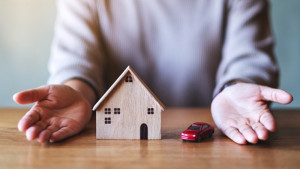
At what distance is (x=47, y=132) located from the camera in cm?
90

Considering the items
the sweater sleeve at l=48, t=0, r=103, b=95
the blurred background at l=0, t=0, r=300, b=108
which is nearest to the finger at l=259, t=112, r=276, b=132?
the sweater sleeve at l=48, t=0, r=103, b=95

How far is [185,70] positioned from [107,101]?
0.83m

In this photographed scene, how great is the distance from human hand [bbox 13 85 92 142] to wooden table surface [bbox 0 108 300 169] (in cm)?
3

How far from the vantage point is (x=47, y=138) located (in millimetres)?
891

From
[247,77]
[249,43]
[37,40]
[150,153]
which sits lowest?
[150,153]

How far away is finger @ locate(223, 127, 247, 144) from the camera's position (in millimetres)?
905

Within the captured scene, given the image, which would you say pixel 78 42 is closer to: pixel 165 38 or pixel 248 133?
pixel 165 38

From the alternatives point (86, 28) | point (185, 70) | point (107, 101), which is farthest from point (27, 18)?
point (107, 101)

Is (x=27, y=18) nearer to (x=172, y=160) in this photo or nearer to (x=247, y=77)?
(x=247, y=77)

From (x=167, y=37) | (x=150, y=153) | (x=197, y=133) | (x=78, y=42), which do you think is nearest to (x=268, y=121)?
(x=197, y=133)

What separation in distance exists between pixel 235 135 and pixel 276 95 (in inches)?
6.7

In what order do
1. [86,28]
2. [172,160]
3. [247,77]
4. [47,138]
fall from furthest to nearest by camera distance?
[86,28]
[247,77]
[47,138]
[172,160]

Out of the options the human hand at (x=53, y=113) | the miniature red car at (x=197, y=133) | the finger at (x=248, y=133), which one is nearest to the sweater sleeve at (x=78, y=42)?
the human hand at (x=53, y=113)

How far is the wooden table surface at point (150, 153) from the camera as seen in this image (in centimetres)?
73
